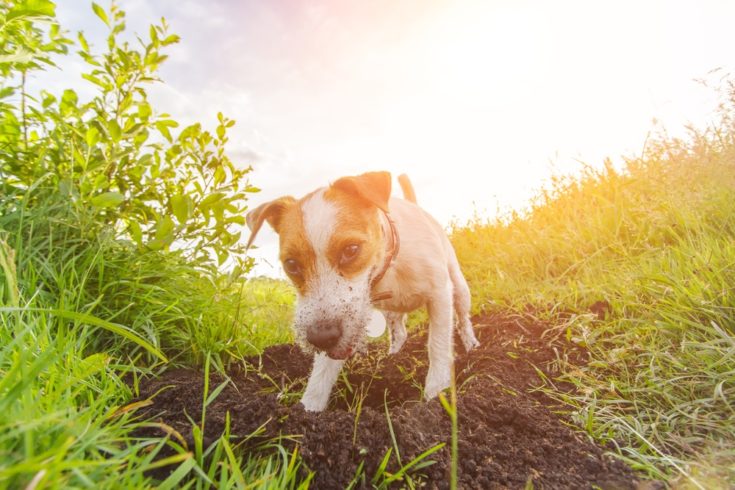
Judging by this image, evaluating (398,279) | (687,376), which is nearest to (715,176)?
(687,376)

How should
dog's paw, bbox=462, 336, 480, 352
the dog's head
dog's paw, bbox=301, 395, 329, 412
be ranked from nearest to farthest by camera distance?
the dog's head, dog's paw, bbox=301, 395, 329, 412, dog's paw, bbox=462, 336, 480, 352

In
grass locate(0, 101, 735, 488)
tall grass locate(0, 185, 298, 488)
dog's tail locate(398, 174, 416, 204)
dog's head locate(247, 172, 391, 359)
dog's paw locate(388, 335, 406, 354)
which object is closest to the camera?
grass locate(0, 101, 735, 488)


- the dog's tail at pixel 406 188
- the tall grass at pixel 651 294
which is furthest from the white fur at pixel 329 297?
the dog's tail at pixel 406 188

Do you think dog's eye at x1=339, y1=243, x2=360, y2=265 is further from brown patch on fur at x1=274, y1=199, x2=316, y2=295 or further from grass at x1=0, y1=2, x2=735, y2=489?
grass at x1=0, y1=2, x2=735, y2=489

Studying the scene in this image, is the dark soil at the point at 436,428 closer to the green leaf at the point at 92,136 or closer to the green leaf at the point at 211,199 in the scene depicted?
the green leaf at the point at 211,199

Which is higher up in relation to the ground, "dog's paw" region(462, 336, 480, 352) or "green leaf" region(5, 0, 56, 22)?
"green leaf" region(5, 0, 56, 22)

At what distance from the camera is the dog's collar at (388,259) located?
283cm

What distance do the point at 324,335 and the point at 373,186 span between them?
1.00 metres

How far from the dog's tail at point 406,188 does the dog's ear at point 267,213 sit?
208 centimetres

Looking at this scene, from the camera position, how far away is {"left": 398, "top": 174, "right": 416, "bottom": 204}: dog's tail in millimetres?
4934

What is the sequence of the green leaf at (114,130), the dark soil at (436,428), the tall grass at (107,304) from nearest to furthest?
the dark soil at (436,428) → the tall grass at (107,304) → the green leaf at (114,130)

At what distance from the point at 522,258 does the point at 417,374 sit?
243cm

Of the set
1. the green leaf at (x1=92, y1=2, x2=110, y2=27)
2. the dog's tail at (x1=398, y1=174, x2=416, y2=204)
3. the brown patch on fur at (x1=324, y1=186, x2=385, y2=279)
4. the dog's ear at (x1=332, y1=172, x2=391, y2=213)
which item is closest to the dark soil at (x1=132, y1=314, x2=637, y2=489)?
the brown patch on fur at (x1=324, y1=186, x2=385, y2=279)

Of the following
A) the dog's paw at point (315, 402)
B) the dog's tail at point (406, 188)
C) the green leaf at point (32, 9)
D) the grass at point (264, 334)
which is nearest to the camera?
the grass at point (264, 334)
